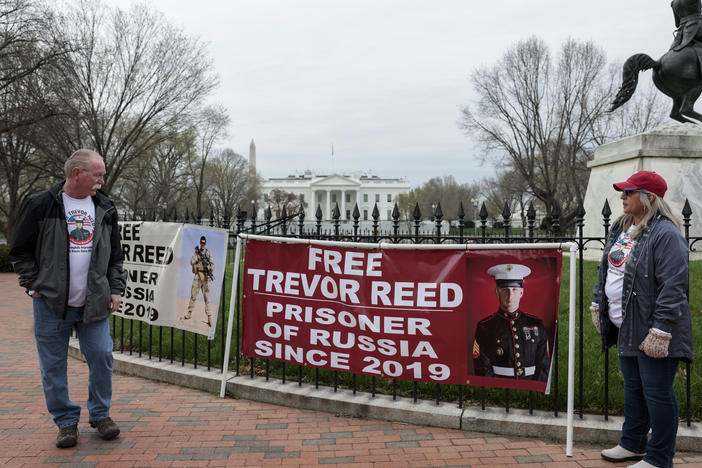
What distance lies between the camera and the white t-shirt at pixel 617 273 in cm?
314

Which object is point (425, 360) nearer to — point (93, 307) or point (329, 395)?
point (329, 395)

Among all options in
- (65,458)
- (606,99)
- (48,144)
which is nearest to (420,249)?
(65,458)

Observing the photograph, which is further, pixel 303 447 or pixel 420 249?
pixel 420 249

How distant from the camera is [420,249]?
383cm

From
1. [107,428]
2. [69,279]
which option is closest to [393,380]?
[107,428]

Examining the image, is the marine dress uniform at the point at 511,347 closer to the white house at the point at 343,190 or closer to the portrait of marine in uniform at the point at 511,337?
the portrait of marine in uniform at the point at 511,337

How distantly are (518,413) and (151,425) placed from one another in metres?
2.84

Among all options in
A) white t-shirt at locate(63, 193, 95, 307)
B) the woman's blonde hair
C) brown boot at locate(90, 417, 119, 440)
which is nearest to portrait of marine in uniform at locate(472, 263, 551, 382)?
the woman's blonde hair


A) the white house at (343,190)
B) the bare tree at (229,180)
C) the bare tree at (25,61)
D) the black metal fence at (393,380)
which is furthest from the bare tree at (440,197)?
the black metal fence at (393,380)

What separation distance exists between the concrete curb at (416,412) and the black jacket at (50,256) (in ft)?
5.16

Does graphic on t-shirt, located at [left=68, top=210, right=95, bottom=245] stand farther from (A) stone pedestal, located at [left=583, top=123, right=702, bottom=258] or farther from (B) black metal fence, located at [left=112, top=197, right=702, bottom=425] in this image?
(A) stone pedestal, located at [left=583, top=123, right=702, bottom=258]

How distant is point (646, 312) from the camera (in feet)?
9.64

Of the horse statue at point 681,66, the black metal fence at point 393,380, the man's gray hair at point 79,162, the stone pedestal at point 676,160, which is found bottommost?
the black metal fence at point 393,380

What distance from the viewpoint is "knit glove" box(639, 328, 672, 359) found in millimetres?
2818
